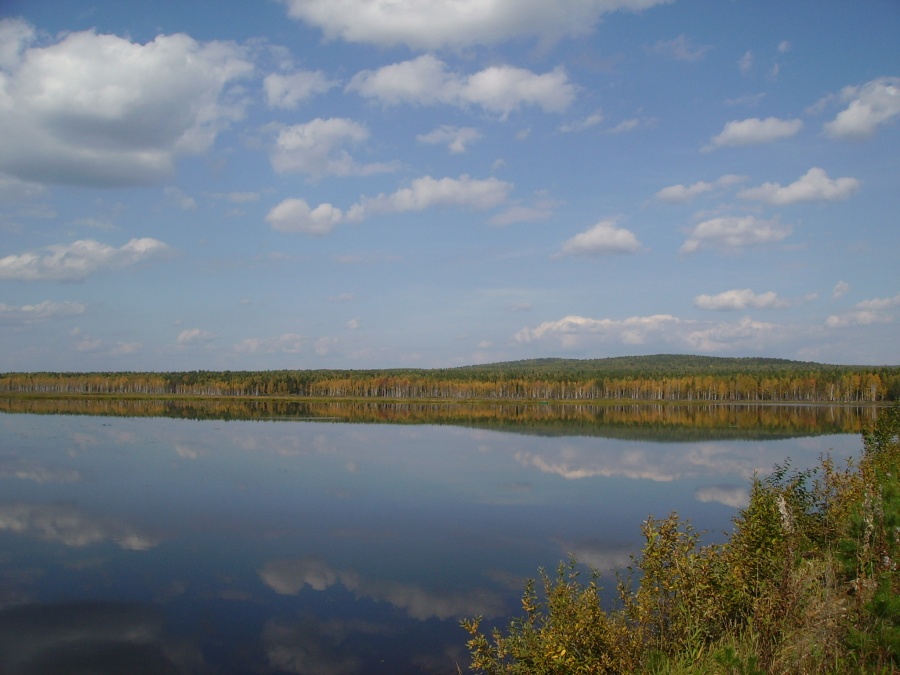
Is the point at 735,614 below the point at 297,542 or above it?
above

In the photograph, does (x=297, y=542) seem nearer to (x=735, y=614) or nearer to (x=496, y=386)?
(x=735, y=614)

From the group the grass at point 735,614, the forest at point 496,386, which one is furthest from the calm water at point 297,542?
the forest at point 496,386

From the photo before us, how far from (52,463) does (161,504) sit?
1292cm

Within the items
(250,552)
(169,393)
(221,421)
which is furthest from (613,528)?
(169,393)

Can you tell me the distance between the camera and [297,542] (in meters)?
17.2

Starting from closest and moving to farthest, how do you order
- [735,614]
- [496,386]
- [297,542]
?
[735,614]
[297,542]
[496,386]

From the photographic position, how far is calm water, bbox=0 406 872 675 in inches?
427

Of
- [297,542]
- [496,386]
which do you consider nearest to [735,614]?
[297,542]

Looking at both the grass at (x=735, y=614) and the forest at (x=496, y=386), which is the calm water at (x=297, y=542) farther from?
the forest at (x=496, y=386)

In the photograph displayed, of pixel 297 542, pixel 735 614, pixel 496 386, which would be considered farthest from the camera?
pixel 496 386

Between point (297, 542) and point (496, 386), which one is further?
point (496, 386)

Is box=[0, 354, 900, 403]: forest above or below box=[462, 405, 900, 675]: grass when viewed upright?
below

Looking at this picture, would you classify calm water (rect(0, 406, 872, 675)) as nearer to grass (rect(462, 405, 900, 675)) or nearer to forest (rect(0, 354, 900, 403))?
grass (rect(462, 405, 900, 675))

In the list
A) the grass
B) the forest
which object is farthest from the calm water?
the forest
